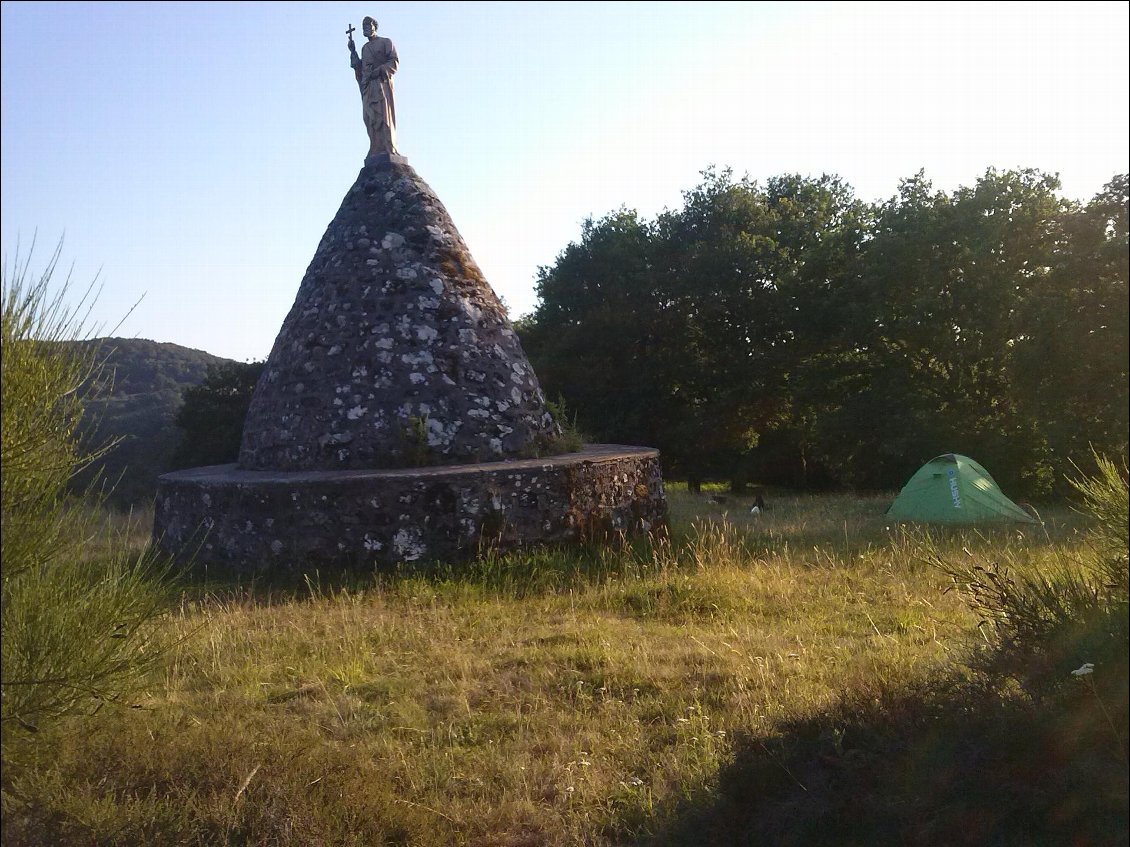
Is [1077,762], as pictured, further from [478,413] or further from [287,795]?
[478,413]

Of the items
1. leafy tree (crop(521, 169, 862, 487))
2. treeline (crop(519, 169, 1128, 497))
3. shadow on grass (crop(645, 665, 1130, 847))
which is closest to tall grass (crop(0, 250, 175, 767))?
shadow on grass (crop(645, 665, 1130, 847))

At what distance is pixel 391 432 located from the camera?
Answer: 7762mm

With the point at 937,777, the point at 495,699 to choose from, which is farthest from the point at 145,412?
the point at 937,777

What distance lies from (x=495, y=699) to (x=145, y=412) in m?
29.1

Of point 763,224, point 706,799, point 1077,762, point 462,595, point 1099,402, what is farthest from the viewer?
point 763,224

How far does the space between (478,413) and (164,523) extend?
3113 millimetres

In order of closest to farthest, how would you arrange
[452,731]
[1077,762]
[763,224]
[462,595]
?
[1077,762] < [452,731] < [462,595] < [763,224]

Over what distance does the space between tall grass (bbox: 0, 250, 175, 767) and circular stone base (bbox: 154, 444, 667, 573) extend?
3.60 metres

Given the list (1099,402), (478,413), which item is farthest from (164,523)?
(1099,402)

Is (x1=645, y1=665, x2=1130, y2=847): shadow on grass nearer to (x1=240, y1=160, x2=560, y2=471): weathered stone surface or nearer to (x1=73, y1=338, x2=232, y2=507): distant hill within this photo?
(x1=240, y1=160, x2=560, y2=471): weathered stone surface

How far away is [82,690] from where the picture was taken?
297 cm

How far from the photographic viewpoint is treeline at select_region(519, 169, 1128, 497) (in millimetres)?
15008

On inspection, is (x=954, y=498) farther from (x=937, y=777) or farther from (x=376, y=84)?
(x=937, y=777)

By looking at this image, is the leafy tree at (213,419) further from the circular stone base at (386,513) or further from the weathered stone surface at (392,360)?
the circular stone base at (386,513)
